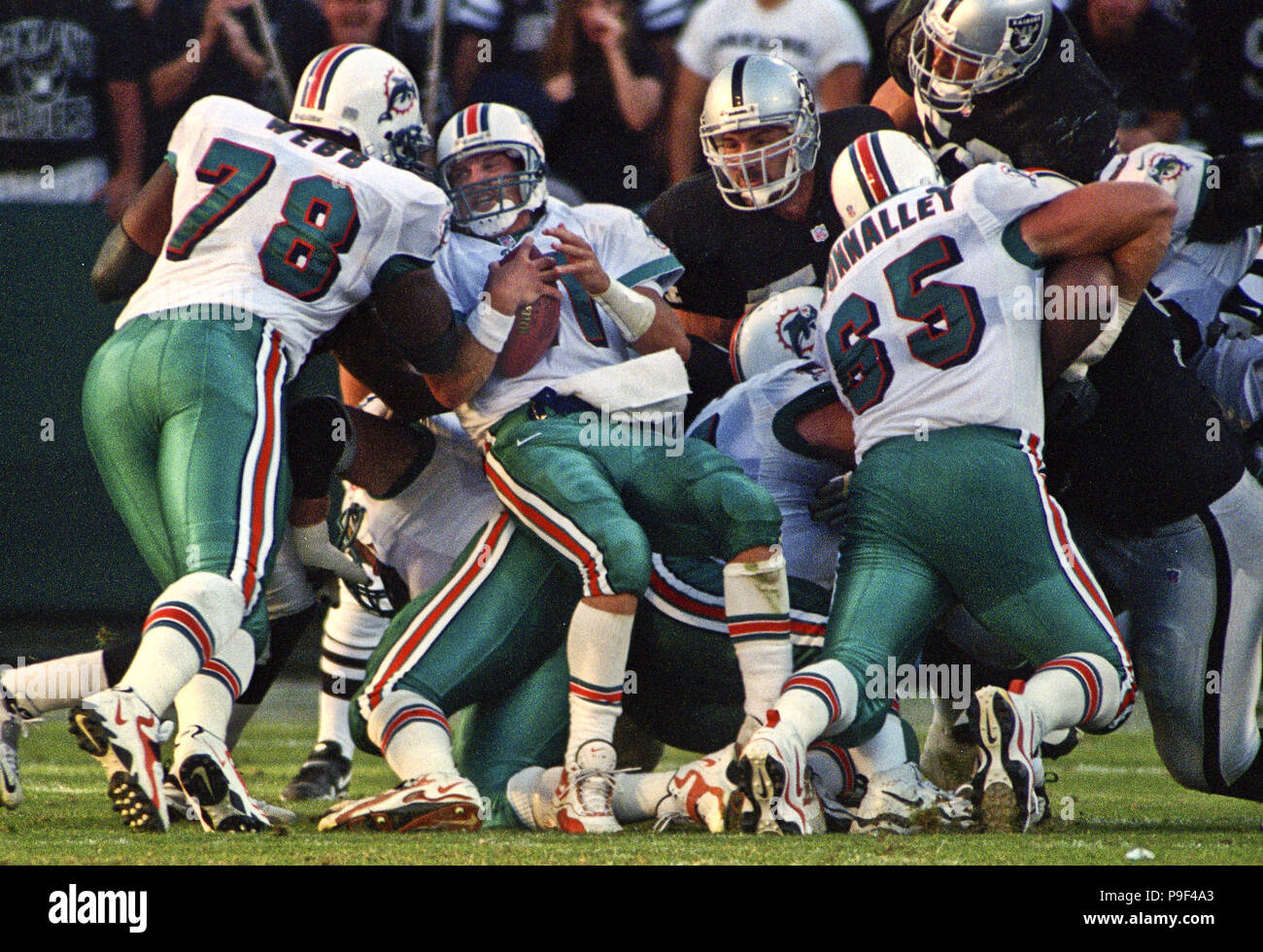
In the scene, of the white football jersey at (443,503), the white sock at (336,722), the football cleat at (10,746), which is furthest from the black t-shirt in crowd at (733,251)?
the football cleat at (10,746)

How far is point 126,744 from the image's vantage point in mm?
3035

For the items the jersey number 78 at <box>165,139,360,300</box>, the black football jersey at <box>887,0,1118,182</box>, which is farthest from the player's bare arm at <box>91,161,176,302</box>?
the black football jersey at <box>887,0,1118,182</box>

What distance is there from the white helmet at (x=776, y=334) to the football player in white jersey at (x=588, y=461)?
33 centimetres

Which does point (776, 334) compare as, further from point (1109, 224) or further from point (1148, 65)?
point (1148, 65)

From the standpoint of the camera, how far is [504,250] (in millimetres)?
4219

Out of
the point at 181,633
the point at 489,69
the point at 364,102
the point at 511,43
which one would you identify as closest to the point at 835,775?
the point at 181,633

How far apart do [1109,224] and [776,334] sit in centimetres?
102

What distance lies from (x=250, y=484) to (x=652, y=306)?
111 cm

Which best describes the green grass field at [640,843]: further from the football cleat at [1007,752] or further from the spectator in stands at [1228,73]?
the spectator in stands at [1228,73]

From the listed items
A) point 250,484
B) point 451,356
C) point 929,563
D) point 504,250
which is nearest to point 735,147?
point 504,250

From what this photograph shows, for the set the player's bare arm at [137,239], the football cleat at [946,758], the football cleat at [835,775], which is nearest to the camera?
the football cleat at [835,775]

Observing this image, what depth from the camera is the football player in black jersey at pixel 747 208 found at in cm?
468

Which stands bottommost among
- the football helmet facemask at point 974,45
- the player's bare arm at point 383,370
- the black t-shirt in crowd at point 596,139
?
the player's bare arm at point 383,370

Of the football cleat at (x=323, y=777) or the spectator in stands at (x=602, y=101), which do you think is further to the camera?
the spectator in stands at (x=602, y=101)
